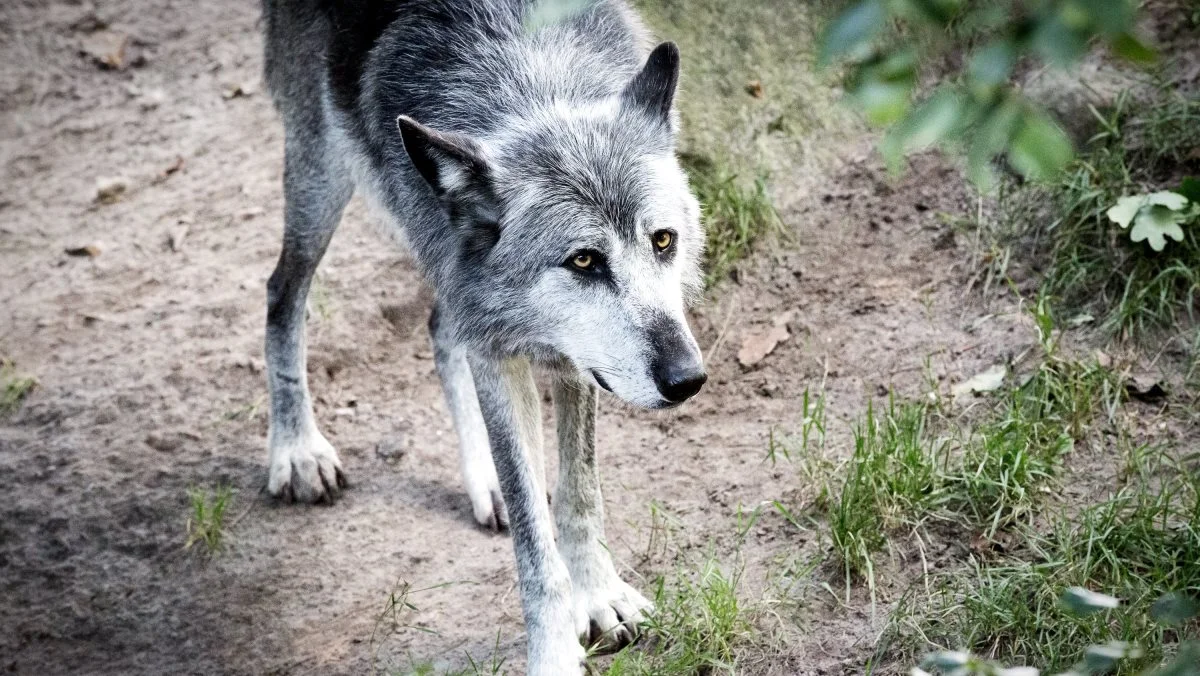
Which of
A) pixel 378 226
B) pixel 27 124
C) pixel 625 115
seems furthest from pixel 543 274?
pixel 27 124

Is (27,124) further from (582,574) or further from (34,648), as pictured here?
(582,574)

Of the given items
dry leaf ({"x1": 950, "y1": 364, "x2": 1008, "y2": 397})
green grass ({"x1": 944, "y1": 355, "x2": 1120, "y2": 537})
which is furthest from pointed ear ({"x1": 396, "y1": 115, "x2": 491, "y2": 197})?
dry leaf ({"x1": 950, "y1": 364, "x2": 1008, "y2": 397})

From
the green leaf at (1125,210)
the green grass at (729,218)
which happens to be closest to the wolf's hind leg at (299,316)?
the green grass at (729,218)

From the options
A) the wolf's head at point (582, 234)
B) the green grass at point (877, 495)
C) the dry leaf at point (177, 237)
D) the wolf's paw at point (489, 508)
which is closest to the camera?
the wolf's head at point (582, 234)

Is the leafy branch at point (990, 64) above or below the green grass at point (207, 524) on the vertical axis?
above

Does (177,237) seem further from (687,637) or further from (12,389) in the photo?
(687,637)

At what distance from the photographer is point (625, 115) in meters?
3.88

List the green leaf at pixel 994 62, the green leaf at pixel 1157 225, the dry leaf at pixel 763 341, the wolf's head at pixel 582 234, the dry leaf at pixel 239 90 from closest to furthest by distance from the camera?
the green leaf at pixel 994 62 → the wolf's head at pixel 582 234 → the green leaf at pixel 1157 225 → the dry leaf at pixel 763 341 → the dry leaf at pixel 239 90

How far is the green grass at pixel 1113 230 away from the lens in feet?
15.4

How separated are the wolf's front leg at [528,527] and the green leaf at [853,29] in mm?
2638

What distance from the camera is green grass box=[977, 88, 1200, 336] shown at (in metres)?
4.69

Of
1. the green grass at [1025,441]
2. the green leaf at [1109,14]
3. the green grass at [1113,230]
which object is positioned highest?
the green leaf at [1109,14]

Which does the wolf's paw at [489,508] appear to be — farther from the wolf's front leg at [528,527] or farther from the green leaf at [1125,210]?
the green leaf at [1125,210]

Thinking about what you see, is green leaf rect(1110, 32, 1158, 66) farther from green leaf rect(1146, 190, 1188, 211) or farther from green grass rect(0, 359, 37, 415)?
green grass rect(0, 359, 37, 415)
